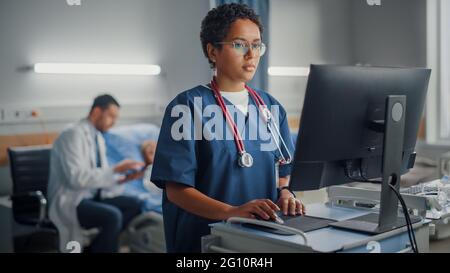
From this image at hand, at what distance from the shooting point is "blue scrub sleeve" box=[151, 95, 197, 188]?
3.95 ft

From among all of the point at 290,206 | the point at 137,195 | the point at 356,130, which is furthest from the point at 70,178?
the point at 356,130

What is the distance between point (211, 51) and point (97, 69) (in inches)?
65.2

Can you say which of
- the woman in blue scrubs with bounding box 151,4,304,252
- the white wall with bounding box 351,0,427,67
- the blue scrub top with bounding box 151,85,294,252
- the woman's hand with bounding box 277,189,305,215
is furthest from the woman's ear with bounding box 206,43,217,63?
the white wall with bounding box 351,0,427,67

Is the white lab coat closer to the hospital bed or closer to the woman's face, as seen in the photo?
the hospital bed

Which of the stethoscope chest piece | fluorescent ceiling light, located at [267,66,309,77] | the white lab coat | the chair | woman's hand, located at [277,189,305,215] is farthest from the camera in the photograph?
fluorescent ceiling light, located at [267,66,309,77]

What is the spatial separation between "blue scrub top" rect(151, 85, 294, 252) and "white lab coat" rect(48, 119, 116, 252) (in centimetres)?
140

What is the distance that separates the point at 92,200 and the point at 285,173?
162 centimetres

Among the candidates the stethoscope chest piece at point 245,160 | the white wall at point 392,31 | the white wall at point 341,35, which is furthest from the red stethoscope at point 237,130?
the white wall at point 392,31

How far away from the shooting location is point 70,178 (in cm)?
263

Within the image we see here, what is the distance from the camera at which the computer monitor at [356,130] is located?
997 millimetres

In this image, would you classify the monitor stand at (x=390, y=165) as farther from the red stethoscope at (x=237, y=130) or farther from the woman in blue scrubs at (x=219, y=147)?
the red stethoscope at (x=237, y=130)
